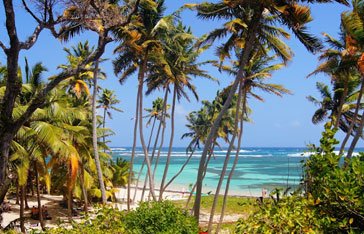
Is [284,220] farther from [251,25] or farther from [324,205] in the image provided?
[251,25]

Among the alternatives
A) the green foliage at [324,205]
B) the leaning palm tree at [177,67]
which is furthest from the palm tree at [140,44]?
the green foliage at [324,205]

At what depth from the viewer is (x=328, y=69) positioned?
1739 centimetres

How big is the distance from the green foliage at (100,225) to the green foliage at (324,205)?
7.94ft

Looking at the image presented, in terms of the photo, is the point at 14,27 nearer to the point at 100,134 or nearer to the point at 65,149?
the point at 65,149

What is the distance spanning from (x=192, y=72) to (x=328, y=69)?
7878mm

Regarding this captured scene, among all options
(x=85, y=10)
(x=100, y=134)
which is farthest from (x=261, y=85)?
(x=85, y=10)

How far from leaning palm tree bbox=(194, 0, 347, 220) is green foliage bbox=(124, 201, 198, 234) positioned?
5186 millimetres

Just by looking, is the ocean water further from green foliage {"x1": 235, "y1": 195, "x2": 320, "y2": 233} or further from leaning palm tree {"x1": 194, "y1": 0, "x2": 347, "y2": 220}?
leaning palm tree {"x1": 194, "y1": 0, "x2": 347, "y2": 220}

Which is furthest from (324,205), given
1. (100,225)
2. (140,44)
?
(140,44)

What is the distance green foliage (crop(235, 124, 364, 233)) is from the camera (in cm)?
305

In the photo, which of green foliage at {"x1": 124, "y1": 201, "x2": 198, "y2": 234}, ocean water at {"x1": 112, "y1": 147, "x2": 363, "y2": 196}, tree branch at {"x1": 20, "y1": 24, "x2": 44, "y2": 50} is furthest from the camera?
ocean water at {"x1": 112, "y1": 147, "x2": 363, "y2": 196}

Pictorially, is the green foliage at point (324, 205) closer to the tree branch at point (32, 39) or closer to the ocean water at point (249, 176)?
the ocean water at point (249, 176)

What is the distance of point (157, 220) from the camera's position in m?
8.15

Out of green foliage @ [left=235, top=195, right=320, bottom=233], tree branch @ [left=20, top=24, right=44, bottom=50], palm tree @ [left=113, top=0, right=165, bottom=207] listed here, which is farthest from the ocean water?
palm tree @ [left=113, top=0, right=165, bottom=207]
